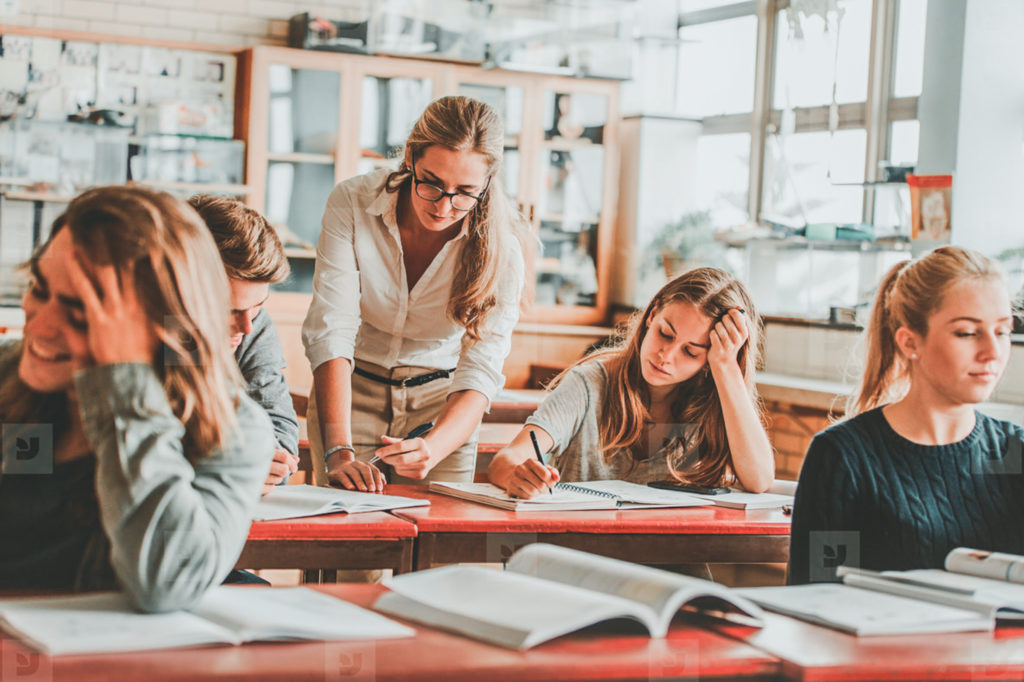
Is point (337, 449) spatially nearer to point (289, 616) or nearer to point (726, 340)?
point (726, 340)

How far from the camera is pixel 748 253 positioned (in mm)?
5203

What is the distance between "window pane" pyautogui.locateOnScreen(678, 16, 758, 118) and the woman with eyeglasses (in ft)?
11.3

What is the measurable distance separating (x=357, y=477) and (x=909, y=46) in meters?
3.51

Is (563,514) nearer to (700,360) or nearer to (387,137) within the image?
(700,360)

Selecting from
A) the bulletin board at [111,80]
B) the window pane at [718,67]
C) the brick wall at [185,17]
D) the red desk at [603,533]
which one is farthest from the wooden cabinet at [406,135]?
the red desk at [603,533]

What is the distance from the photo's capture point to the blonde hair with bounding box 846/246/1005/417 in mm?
1831

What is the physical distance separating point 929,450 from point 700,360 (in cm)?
72

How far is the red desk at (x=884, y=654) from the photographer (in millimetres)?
1123

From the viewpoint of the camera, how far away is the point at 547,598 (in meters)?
1.18

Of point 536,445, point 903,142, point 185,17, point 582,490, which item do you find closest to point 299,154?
point 185,17

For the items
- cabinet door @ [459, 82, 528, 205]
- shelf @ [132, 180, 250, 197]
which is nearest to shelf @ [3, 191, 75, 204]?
shelf @ [132, 180, 250, 197]

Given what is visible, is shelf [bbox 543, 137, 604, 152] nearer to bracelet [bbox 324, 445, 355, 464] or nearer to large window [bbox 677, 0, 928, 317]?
large window [bbox 677, 0, 928, 317]

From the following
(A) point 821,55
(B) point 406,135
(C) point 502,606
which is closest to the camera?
(C) point 502,606

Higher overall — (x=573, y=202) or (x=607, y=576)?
(x=573, y=202)
